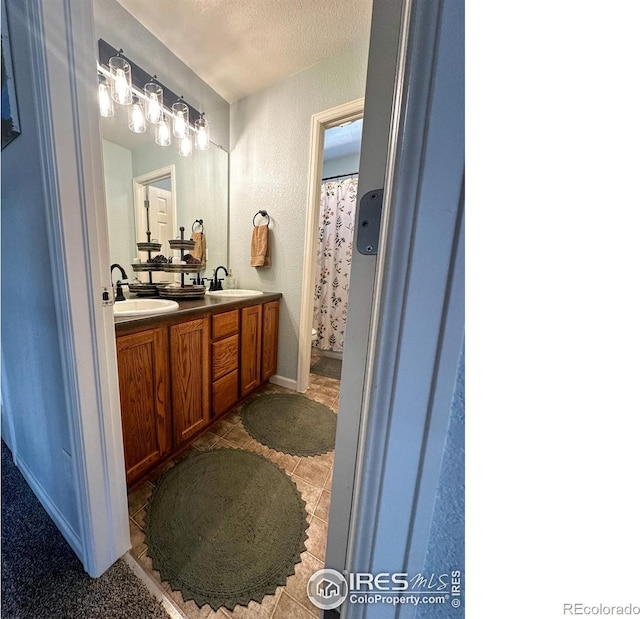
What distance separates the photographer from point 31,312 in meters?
0.83

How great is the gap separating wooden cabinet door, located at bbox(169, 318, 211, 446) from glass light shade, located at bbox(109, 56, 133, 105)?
1394mm

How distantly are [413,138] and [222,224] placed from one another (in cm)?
231

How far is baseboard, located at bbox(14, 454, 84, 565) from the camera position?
87 cm

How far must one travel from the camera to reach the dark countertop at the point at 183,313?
0.97 metres

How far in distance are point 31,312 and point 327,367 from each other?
2274mm

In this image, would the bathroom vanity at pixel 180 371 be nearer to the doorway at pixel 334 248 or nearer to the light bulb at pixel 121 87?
the doorway at pixel 334 248

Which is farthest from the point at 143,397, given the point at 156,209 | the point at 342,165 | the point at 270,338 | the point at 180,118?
the point at 342,165

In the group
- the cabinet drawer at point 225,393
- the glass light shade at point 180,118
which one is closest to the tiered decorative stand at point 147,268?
the cabinet drawer at point 225,393

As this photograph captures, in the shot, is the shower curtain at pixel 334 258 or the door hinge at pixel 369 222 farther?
the shower curtain at pixel 334 258

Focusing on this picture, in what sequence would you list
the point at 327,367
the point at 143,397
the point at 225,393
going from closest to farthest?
the point at 143,397, the point at 225,393, the point at 327,367

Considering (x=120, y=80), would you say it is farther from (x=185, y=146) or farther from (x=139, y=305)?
(x=139, y=305)

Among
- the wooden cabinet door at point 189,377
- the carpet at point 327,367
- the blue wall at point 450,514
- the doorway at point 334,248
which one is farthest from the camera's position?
the doorway at point 334,248

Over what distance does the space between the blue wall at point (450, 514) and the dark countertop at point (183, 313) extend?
112 cm
